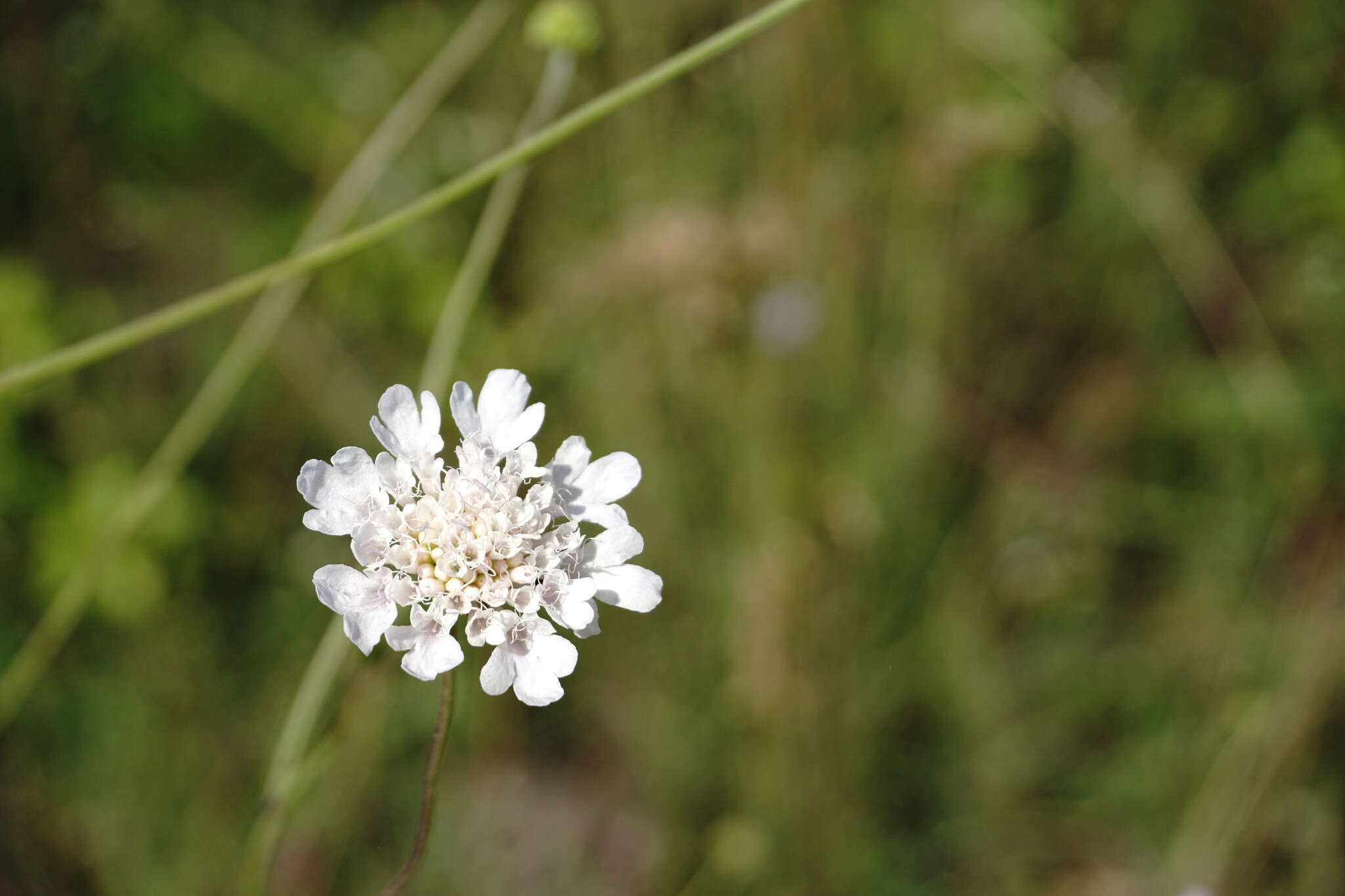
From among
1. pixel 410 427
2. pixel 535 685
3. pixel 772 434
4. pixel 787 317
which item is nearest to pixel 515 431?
pixel 410 427

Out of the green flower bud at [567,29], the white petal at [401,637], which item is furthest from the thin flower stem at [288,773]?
the green flower bud at [567,29]

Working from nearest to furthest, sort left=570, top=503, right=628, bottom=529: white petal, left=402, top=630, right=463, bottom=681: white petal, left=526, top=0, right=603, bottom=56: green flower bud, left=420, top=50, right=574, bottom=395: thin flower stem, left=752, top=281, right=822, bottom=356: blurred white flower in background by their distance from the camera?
left=402, top=630, right=463, bottom=681: white petal < left=570, top=503, right=628, bottom=529: white petal < left=420, top=50, right=574, bottom=395: thin flower stem < left=526, top=0, right=603, bottom=56: green flower bud < left=752, top=281, right=822, bottom=356: blurred white flower in background

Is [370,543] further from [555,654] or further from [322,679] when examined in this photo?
[322,679]

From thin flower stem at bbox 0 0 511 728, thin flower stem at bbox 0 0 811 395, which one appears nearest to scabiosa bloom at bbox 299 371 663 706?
thin flower stem at bbox 0 0 811 395

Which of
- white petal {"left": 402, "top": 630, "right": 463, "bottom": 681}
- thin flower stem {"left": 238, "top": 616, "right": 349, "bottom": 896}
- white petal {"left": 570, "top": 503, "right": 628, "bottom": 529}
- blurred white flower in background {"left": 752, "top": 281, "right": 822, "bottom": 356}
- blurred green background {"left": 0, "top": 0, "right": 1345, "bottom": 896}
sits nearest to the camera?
white petal {"left": 402, "top": 630, "right": 463, "bottom": 681}

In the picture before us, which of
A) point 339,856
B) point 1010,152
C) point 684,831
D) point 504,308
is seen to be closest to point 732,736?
point 684,831

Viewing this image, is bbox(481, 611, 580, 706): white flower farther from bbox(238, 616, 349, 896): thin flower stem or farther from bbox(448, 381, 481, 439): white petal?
bbox(238, 616, 349, 896): thin flower stem
